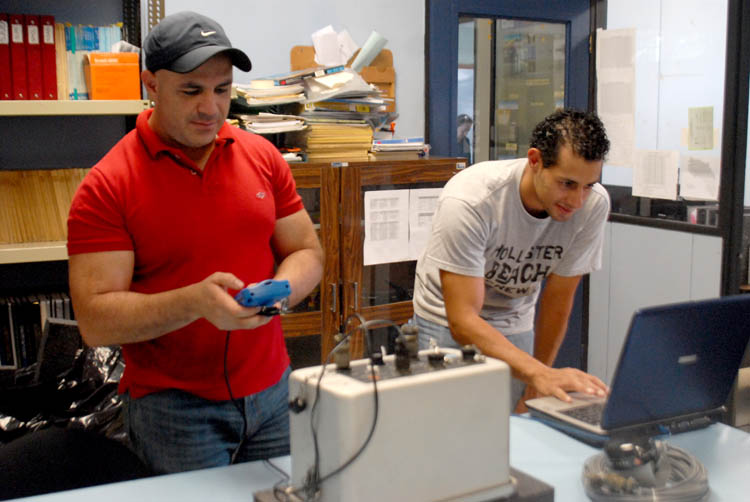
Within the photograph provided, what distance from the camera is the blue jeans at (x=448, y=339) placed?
86.4 inches

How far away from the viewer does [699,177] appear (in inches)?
132

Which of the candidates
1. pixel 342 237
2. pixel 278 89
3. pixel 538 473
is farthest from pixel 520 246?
pixel 278 89

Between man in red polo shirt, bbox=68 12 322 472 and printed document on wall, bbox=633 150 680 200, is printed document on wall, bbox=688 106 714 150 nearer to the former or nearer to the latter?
printed document on wall, bbox=633 150 680 200

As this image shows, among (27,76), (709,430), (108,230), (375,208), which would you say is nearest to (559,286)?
(709,430)

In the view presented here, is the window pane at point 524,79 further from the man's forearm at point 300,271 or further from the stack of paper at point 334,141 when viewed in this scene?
the man's forearm at point 300,271

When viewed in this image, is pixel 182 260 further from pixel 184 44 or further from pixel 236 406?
pixel 184 44

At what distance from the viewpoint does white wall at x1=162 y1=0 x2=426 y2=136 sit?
2977 mm

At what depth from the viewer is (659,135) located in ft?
11.7

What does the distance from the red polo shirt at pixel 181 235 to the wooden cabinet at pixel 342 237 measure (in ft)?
3.18

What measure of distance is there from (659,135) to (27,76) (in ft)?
8.90

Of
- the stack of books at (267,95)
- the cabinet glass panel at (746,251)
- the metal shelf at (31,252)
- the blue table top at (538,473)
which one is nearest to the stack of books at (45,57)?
the stack of books at (267,95)

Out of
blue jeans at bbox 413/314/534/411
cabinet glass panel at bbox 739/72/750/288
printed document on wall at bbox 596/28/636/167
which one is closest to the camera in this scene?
blue jeans at bbox 413/314/534/411

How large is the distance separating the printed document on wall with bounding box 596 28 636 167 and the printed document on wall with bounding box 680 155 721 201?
0.33m

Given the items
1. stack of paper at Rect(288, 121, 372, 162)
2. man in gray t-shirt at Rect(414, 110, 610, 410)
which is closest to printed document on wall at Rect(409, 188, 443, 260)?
stack of paper at Rect(288, 121, 372, 162)
